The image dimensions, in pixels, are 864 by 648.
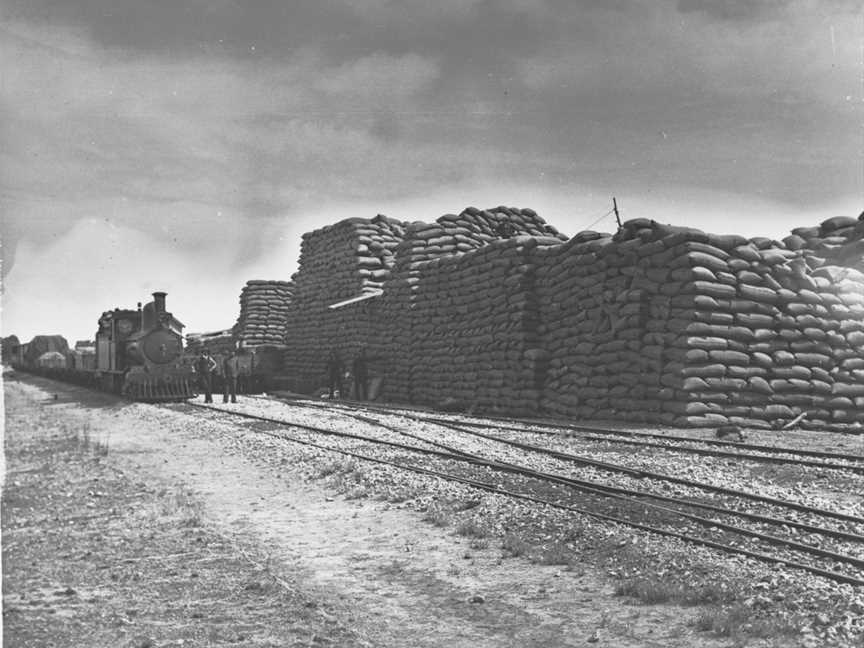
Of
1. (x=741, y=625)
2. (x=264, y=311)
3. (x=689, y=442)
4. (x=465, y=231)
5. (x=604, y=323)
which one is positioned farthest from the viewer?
(x=264, y=311)

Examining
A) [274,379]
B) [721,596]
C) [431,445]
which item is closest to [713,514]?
[721,596]

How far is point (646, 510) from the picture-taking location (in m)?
5.79

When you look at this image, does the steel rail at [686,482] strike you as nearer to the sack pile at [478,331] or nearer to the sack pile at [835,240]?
the sack pile at [478,331]

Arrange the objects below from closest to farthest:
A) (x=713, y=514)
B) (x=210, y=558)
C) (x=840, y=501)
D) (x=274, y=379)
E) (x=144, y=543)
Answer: (x=210, y=558)
(x=144, y=543)
(x=713, y=514)
(x=840, y=501)
(x=274, y=379)

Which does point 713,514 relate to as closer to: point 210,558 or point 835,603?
point 835,603

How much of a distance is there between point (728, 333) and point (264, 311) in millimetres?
25223

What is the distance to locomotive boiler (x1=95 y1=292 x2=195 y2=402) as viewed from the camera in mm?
19312

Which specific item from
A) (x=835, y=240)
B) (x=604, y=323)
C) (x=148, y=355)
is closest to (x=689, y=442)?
(x=604, y=323)

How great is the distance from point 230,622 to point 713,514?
3720 millimetres

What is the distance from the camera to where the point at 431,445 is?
9992mm

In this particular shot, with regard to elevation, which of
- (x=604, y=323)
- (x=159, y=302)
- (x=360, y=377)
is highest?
(x=159, y=302)

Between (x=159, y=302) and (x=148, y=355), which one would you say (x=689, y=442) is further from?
(x=159, y=302)

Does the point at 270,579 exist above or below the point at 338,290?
below

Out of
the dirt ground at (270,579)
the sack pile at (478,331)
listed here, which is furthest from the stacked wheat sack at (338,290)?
the dirt ground at (270,579)
